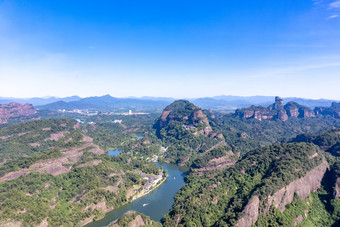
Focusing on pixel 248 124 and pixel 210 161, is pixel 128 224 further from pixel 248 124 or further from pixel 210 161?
pixel 248 124

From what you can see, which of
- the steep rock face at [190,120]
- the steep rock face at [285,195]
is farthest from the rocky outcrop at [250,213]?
the steep rock face at [190,120]

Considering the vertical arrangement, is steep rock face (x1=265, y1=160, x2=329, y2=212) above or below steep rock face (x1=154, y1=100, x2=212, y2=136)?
below

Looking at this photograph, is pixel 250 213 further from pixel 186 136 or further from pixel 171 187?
pixel 186 136

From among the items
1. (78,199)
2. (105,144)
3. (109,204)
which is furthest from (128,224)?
(105,144)

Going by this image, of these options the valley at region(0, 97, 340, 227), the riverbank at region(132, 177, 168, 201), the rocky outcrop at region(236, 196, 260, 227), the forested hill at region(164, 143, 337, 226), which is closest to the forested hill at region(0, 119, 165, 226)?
the valley at region(0, 97, 340, 227)

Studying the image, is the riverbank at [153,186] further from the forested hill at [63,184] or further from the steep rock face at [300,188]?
the steep rock face at [300,188]

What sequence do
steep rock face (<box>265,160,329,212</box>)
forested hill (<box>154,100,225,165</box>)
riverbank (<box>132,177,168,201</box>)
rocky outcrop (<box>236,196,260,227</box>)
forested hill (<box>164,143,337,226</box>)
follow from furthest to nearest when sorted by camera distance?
forested hill (<box>154,100,225,165</box>) → riverbank (<box>132,177,168,201</box>) → steep rock face (<box>265,160,329,212</box>) → forested hill (<box>164,143,337,226</box>) → rocky outcrop (<box>236,196,260,227</box>)

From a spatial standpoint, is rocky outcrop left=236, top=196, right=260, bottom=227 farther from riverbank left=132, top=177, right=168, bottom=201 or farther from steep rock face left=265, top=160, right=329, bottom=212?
riverbank left=132, top=177, right=168, bottom=201
